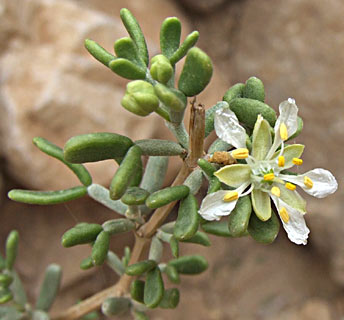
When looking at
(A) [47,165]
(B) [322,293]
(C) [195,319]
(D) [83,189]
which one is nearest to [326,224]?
(B) [322,293]

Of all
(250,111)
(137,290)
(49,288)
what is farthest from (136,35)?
(49,288)

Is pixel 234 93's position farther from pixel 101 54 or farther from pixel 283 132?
pixel 101 54

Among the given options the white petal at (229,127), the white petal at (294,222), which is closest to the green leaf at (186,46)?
the white petal at (229,127)

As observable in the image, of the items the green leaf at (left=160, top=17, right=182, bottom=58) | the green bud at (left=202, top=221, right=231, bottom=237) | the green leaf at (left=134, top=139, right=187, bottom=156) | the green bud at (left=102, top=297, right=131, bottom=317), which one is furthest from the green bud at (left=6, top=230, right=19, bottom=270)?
the green leaf at (left=160, top=17, right=182, bottom=58)

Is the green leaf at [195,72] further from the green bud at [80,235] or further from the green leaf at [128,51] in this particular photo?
the green bud at [80,235]

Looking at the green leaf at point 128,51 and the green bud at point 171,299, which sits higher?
the green leaf at point 128,51

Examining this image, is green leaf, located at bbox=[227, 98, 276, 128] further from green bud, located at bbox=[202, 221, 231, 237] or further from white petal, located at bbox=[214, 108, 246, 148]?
green bud, located at bbox=[202, 221, 231, 237]
